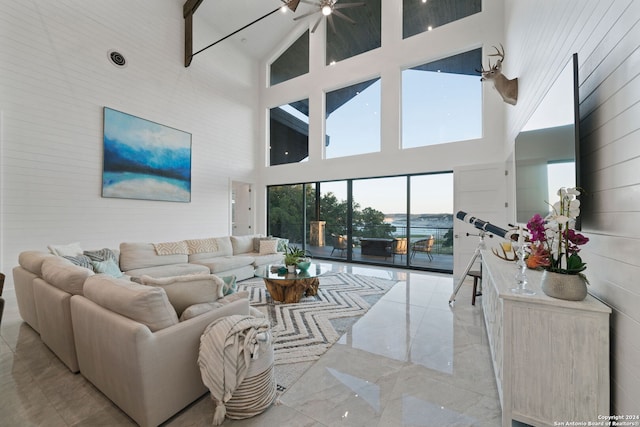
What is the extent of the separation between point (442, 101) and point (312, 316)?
5.26m

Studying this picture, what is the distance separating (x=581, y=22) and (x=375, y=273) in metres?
4.44

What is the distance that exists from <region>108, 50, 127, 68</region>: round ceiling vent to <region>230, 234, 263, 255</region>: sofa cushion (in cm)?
401

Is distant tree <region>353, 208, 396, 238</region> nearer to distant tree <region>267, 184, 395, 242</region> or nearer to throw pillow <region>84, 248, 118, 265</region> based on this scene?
distant tree <region>267, 184, 395, 242</region>

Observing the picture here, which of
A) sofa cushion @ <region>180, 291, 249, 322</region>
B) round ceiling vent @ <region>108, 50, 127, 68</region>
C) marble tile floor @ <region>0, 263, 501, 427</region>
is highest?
round ceiling vent @ <region>108, 50, 127, 68</region>

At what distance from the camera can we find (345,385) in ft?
6.05

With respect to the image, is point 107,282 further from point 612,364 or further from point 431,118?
point 431,118

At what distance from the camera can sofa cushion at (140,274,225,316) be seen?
1.79 metres

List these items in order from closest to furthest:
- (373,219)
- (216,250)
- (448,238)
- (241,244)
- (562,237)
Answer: (562,237), (216,250), (448,238), (241,244), (373,219)

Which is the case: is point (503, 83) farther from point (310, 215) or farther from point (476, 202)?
point (310, 215)

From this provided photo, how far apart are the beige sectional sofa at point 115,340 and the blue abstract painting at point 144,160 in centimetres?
273

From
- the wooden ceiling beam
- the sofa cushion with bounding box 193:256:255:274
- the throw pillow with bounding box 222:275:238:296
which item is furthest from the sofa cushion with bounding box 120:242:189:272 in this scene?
the wooden ceiling beam

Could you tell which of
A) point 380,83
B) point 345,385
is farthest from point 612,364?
point 380,83

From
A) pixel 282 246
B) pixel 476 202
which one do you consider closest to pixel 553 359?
pixel 476 202

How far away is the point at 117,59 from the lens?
16.2ft
